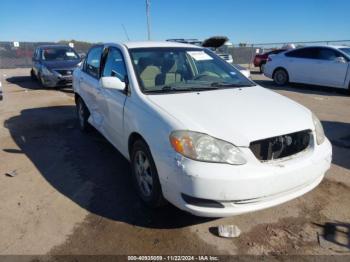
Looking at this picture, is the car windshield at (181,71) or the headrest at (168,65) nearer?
the car windshield at (181,71)

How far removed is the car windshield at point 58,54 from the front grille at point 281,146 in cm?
1143

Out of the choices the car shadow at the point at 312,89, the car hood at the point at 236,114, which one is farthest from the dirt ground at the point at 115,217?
the car shadow at the point at 312,89

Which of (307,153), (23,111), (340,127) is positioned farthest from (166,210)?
(23,111)

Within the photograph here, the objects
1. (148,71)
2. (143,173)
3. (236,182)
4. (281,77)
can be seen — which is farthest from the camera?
(281,77)

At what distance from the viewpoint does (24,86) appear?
13234 millimetres

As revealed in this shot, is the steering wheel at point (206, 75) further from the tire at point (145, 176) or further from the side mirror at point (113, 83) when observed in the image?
the tire at point (145, 176)

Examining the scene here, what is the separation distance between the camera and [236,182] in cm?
267

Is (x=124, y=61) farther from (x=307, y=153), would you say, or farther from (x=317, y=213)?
(x=317, y=213)

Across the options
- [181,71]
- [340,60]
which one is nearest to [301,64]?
[340,60]

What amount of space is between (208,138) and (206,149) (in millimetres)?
96

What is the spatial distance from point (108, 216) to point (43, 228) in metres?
0.62

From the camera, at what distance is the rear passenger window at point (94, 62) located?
199 inches

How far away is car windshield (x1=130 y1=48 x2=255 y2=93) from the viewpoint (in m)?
3.80

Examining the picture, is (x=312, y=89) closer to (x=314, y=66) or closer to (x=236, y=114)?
(x=314, y=66)
